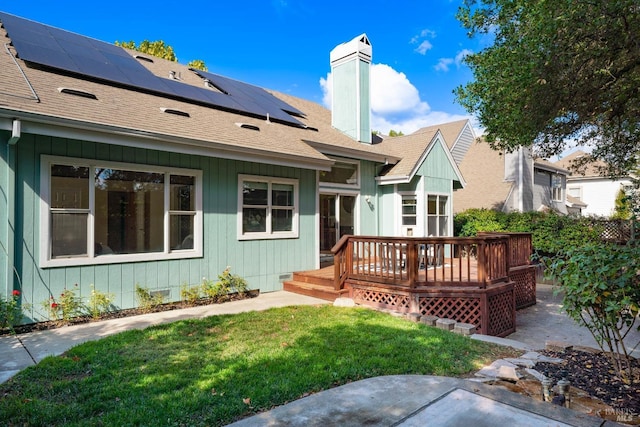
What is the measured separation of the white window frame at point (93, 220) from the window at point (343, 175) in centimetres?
383

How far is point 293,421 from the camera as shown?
9.27ft

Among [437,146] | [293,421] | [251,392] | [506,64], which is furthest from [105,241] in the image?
[437,146]

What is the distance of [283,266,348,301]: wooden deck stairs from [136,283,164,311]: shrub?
9.52ft

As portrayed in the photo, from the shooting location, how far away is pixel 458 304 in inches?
267

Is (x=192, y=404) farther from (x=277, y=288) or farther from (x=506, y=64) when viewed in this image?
(x=506, y=64)

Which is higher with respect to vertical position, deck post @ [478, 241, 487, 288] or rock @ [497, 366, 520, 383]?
deck post @ [478, 241, 487, 288]

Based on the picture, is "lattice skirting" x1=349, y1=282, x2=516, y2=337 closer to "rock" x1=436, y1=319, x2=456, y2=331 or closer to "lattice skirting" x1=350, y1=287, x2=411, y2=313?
"lattice skirting" x1=350, y1=287, x2=411, y2=313

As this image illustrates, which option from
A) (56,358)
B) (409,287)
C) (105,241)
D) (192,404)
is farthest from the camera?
(409,287)

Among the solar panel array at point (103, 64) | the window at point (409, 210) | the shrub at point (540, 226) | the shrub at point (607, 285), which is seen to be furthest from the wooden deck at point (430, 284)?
the shrub at point (540, 226)

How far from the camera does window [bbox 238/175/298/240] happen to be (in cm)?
802

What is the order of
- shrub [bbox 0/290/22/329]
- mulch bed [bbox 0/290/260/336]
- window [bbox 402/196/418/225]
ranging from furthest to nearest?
window [bbox 402/196/418/225], mulch bed [bbox 0/290/260/336], shrub [bbox 0/290/22/329]

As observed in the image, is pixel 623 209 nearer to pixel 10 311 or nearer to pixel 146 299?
pixel 146 299

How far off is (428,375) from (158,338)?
3.37 metres

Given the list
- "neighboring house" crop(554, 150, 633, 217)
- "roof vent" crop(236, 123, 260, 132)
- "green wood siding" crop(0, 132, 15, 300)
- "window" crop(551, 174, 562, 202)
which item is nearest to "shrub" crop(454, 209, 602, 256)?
"window" crop(551, 174, 562, 202)
